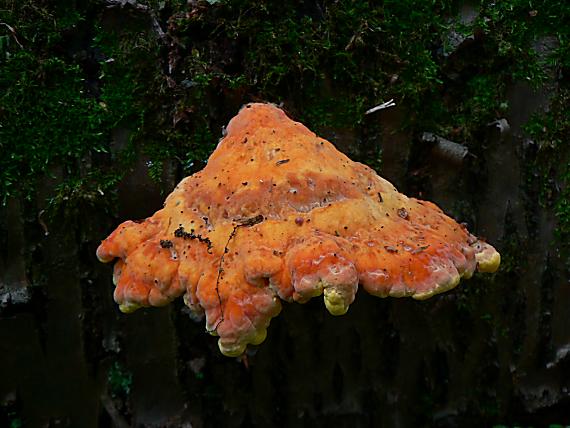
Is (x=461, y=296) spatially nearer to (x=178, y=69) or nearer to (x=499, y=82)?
(x=499, y=82)

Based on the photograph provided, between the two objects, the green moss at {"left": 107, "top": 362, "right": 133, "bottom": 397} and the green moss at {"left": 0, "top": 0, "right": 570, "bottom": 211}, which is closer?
the green moss at {"left": 0, "top": 0, "right": 570, "bottom": 211}

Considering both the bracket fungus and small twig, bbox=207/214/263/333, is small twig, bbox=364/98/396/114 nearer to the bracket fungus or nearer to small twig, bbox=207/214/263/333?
the bracket fungus

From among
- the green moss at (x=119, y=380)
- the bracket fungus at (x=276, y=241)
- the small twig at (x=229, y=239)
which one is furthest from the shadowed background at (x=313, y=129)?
the small twig at (x=229, y=239)

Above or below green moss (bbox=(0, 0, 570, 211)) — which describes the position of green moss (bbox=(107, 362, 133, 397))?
below

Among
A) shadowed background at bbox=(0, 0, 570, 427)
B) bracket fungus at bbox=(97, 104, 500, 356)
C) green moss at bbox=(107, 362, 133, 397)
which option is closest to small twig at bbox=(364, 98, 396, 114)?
shadowed background at bbox=(0, 0, 570, 427)

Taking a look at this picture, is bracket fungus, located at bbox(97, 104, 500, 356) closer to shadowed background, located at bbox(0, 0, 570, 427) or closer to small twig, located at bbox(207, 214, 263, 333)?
small twig, located at bbox(207, 214, 263, 333)

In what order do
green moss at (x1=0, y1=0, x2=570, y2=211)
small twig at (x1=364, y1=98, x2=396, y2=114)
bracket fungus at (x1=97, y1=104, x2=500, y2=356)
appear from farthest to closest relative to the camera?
small twig at (x1=364, y1=98, x2=396, y2=114) < green moss at (x1=0, y1=0, x2=570, y2=211) < bracket fungus at (x1=97, y1=104, x2=500, y2=356)

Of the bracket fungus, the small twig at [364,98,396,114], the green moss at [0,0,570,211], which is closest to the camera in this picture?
the bracket fungus

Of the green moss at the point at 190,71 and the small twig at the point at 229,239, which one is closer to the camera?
the small twig at the point at 229,239

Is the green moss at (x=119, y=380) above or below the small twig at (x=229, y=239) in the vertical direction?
below

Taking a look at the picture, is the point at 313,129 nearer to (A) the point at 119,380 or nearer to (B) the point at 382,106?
(B) the point at 382,106

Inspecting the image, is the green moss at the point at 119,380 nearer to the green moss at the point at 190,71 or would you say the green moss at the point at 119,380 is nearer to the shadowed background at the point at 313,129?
the shadowed background at the point at 313,129
